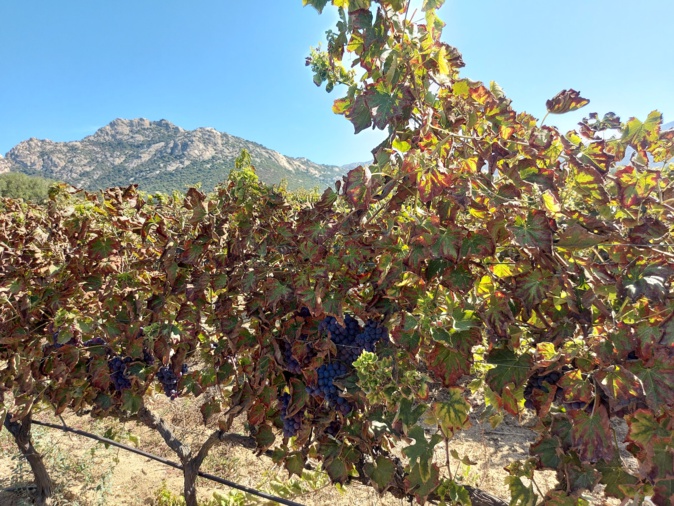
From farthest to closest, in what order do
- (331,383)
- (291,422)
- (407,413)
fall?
1. (291,422)
2. (331,383)
3. (407,413)

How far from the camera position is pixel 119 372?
7.11 ft

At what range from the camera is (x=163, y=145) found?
136m

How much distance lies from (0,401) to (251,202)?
96.4 inches

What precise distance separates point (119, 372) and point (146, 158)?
143 m

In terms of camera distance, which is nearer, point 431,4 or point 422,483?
point 431,4

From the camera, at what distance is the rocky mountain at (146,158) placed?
363 ft

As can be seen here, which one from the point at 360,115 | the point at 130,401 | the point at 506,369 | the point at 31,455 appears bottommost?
the point at 31,455

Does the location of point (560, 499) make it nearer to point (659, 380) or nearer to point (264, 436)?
point (659, 380)

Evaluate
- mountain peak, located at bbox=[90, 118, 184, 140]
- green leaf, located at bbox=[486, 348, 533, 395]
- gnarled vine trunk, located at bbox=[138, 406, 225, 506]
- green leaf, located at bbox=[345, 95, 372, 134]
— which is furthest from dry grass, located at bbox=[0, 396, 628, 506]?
mountain peak, located at bbox=[90, 118, 184, 140]

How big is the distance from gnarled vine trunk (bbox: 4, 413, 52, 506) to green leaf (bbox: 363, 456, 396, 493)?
283 centimetres

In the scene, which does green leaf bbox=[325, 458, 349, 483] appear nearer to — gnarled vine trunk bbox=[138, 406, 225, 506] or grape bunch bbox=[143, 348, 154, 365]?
grape bunch bbox=[143, 348, 154, 365]

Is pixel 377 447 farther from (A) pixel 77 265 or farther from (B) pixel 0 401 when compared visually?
(B) pixel 0 401

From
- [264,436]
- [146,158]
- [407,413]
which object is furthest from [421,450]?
[146,158]

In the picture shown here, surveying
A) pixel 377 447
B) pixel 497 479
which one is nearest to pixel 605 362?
pixel 377 447
